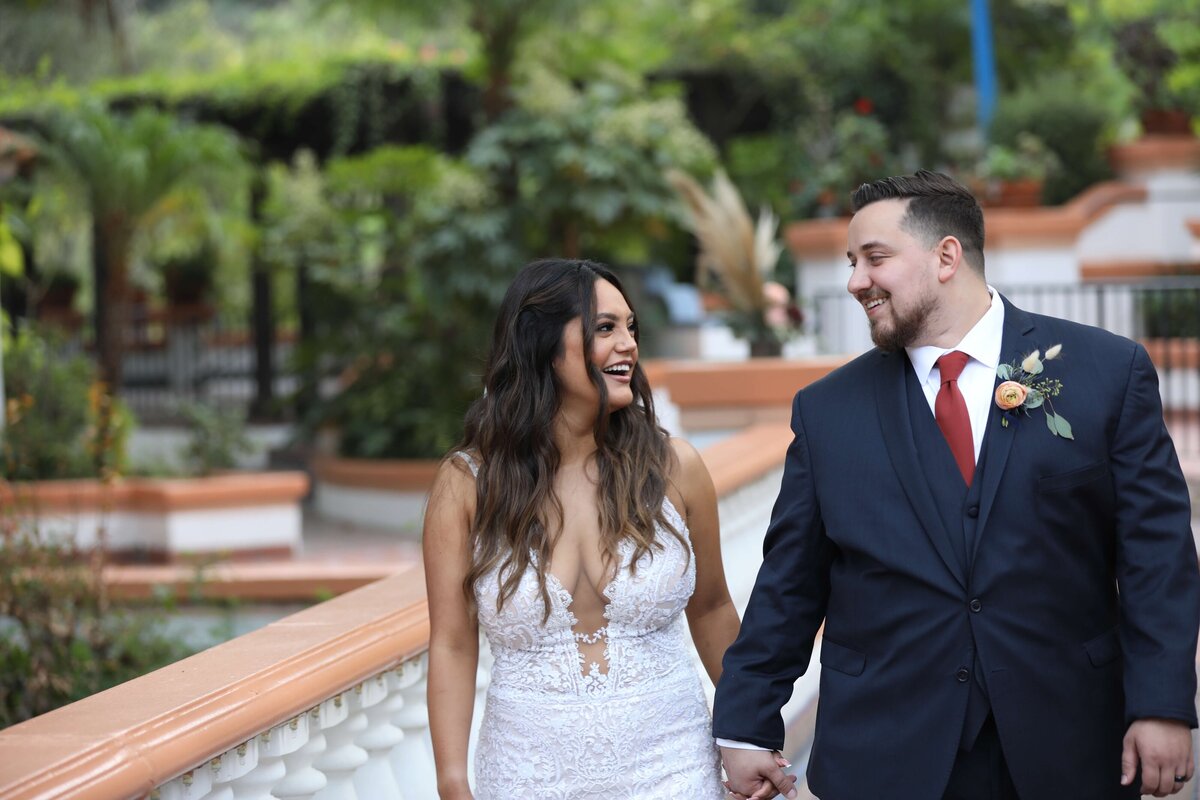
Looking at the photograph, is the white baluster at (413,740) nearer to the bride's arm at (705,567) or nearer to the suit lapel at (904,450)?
the bride's arm at (705,567)

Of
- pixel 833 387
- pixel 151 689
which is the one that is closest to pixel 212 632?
pixel 151 689

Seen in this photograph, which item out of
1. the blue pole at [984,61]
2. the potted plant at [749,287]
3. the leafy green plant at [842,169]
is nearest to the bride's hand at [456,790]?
the potted plant at [749,287]

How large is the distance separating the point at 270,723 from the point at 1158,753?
1605 millimetres

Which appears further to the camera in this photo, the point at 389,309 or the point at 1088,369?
the point at 389,309

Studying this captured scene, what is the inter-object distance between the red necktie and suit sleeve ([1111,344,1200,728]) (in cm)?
26

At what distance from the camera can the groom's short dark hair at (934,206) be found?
111 inches

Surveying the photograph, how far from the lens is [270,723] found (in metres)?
2.85

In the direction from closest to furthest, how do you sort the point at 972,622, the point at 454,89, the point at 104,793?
the point at 104,793 < the point at 972,622 < the point at 454,89

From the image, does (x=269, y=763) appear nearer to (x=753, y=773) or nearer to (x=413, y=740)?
(x=413, y=740)

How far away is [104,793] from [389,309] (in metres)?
13.2

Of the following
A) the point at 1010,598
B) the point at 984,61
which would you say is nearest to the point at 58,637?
the point at 1010,598

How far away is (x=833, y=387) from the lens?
2998 millimetres

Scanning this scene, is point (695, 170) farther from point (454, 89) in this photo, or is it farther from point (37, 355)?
point (37, 355)

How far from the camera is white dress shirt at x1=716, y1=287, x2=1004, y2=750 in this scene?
286 cm
